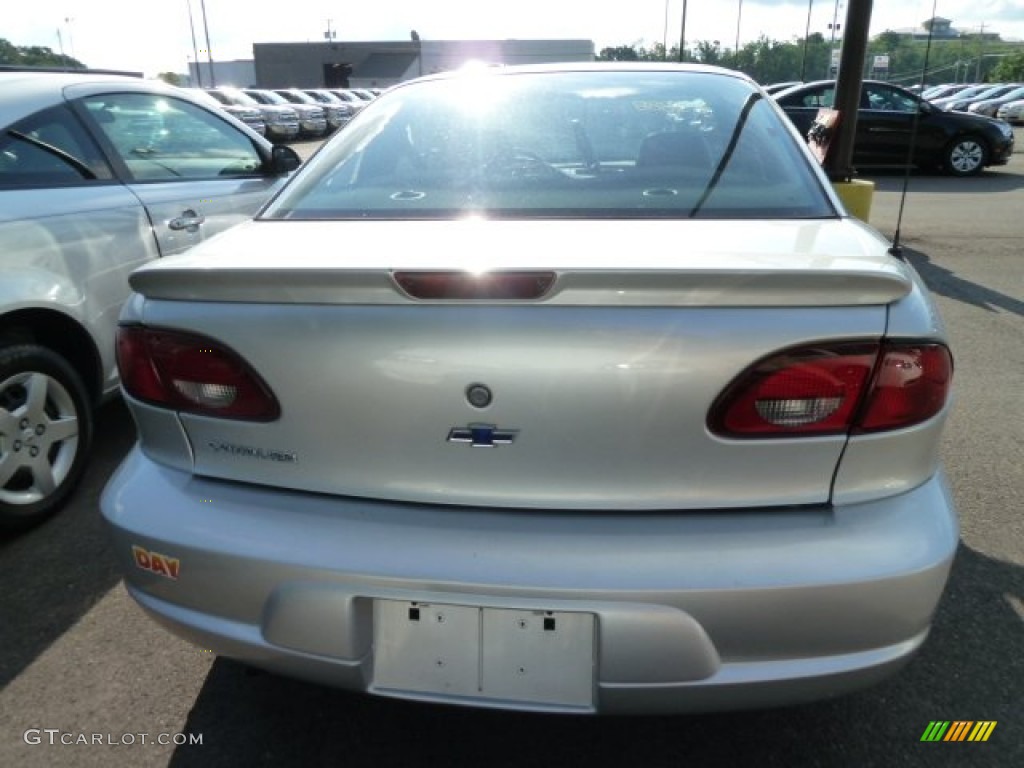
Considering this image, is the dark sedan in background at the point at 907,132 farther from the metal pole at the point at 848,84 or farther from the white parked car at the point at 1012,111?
the white parked car at the point at 1012,111

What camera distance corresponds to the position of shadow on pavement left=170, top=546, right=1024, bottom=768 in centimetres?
192

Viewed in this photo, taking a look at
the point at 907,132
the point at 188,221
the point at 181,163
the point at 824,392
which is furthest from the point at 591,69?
the point at 907,132

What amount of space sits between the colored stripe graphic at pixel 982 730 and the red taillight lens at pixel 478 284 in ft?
5.07

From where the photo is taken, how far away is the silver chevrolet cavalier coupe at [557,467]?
58.2 inches

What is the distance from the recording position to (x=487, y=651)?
154 centimetres

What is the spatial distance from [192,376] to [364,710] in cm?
98

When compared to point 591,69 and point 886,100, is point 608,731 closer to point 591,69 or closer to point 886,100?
point 591,69

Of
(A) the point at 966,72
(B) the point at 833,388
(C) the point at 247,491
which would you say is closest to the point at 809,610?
(B) the point at 833,388

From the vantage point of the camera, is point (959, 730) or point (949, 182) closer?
point (959, 730)

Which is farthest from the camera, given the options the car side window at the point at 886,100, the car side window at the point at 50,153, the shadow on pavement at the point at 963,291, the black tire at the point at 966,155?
the black tire at the point at 966,155

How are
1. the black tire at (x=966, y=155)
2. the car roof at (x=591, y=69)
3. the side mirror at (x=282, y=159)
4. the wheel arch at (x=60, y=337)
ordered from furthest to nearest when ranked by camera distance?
the black tire at (x=966, y=155) → the side mirror at (x=282, y=159) → the wheel arch at (x=60, y=337) → the car roof at (x=591, y=69)

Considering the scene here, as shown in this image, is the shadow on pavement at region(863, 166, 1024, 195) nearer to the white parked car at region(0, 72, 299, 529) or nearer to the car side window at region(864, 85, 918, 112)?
the car side window at region(864, 85, 918, 112)

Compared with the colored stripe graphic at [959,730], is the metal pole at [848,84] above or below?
above

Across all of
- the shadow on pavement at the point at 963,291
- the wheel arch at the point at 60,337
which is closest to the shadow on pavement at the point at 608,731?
the wheel arch at the point at 60,337
